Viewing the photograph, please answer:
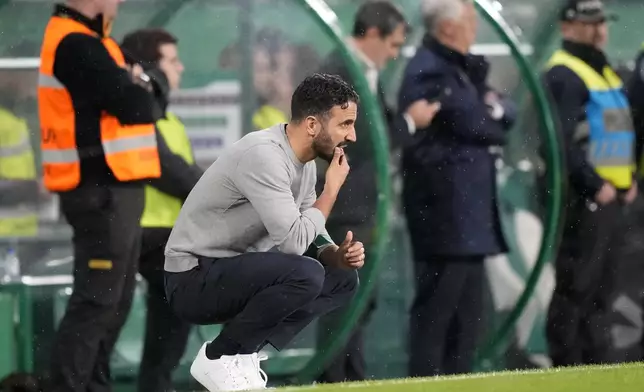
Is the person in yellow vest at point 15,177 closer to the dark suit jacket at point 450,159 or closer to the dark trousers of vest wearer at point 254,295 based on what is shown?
the dark trousers of vest wearer at point 254,295

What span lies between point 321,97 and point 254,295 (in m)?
0.71

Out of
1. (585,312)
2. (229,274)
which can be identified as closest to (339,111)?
(229,274)

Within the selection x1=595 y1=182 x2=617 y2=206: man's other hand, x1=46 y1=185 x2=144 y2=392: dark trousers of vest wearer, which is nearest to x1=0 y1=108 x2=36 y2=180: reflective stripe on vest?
x1=46 y1=185 x2=144 y2=392: dark trousers of vest wearer

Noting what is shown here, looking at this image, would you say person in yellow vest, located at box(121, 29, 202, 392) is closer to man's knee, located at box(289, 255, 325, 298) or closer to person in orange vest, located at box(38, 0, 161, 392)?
person in orange vest, located at box(38, 0, 161, 392)

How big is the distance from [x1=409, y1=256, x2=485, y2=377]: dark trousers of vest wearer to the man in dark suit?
22 cm

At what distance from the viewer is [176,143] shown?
4844mm

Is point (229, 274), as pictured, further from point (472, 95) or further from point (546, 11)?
point (546, 11)

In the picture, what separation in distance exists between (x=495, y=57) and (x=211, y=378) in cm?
179

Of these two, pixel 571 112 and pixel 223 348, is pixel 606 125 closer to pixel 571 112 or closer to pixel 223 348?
pixel 571 112

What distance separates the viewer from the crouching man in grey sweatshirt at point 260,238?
14.4ft

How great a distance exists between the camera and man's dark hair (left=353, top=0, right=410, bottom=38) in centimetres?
511

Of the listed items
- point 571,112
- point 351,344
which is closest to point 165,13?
point 351,344

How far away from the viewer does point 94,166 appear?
4.67m

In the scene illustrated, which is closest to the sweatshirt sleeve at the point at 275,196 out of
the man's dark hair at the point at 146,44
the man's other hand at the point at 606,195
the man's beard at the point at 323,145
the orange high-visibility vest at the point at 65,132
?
the man's beard at the point at 323,145
